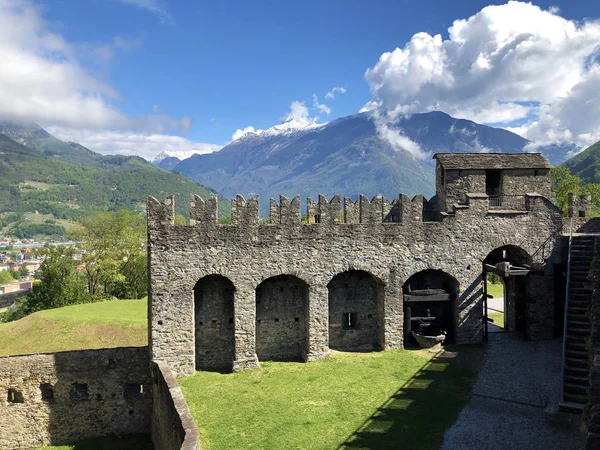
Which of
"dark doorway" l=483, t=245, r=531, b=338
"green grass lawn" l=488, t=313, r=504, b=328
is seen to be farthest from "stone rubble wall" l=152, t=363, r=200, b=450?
"green grass lawn" l=488, t=313, r=504, b=328

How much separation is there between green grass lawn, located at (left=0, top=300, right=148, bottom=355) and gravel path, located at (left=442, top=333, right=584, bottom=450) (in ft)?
69.2

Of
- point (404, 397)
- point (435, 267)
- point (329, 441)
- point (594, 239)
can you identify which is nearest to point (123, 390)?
point (329, 441)

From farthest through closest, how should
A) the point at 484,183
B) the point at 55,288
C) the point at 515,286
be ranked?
the point at 55,288, the point at 515,286, the point at 484,183

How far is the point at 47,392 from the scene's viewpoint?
2094cm

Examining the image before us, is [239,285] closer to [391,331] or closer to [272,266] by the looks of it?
[272,266]

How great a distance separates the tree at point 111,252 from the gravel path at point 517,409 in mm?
40183

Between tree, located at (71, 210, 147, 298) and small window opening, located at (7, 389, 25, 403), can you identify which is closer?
small window opening, located at (7, 389, 25, 403)

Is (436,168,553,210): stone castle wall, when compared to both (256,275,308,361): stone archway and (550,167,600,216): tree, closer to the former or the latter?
(256,275,308,361): stone archway

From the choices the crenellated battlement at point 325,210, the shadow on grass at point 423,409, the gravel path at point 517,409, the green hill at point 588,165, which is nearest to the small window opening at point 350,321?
the shadow on grass at point 423,409

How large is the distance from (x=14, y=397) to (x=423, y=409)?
19.0 meters

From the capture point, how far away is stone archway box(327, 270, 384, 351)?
74.4 feet

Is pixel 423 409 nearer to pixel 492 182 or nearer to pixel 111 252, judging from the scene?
pixel 492 182

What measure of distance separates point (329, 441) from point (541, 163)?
19135 mm

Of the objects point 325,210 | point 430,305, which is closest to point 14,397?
point 325,210
